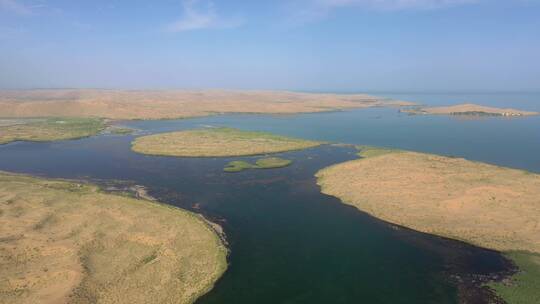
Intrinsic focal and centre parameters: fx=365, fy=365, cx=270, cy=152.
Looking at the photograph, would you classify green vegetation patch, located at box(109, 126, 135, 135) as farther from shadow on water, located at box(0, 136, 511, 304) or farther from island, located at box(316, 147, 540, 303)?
island, located at box(316, 147, 540, 303)

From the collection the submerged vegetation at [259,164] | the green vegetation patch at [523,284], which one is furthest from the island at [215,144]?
the green vegetation patch at [523,284]

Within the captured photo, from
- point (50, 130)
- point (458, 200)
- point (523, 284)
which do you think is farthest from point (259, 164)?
point (50, 130)

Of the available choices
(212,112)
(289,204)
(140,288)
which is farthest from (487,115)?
(140,288)

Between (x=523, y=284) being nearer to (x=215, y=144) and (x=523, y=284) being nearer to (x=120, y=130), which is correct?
(x=215, y=144)

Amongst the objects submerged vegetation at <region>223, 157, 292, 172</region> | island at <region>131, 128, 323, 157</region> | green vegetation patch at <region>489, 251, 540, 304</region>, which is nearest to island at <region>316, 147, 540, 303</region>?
green vegetation patch at <region>489, 251, 540, 304</region>

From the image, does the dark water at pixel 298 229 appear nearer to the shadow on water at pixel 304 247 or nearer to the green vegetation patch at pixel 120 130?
the shadow on water at pixel 304 247
